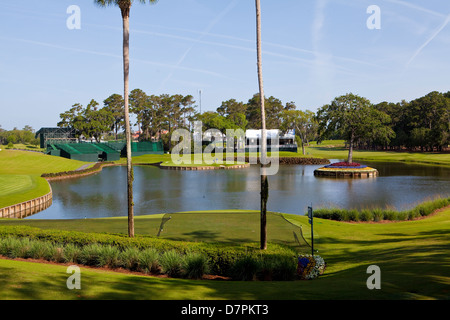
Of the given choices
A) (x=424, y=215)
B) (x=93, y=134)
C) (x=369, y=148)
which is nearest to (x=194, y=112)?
(x=93, y=134)

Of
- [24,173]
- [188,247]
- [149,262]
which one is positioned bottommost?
[24,173]

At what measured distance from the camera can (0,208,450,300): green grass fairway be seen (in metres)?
8.19

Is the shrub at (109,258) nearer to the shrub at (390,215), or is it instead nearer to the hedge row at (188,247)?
the hedge row at (188,247)

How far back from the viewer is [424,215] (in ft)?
79.8

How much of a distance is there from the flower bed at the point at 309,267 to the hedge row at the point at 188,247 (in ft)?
0.97

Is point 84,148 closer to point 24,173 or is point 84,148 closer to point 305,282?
point 24,173

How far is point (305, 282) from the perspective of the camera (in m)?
10.3

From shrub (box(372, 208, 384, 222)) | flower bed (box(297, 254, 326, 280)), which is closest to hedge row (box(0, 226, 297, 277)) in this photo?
flower bed (box(297, 254, 326, 280))

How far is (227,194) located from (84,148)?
59.9 meters

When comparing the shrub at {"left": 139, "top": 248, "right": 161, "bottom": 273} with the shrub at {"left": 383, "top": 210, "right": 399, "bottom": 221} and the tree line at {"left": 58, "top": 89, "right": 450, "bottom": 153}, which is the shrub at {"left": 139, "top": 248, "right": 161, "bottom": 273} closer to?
the shrub at {"left": 383, "top": 210, "right": 399, "bottom": 221}

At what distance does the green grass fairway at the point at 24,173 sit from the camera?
33.4 m

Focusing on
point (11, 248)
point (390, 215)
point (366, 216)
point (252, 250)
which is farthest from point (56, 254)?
point (390, 215)
